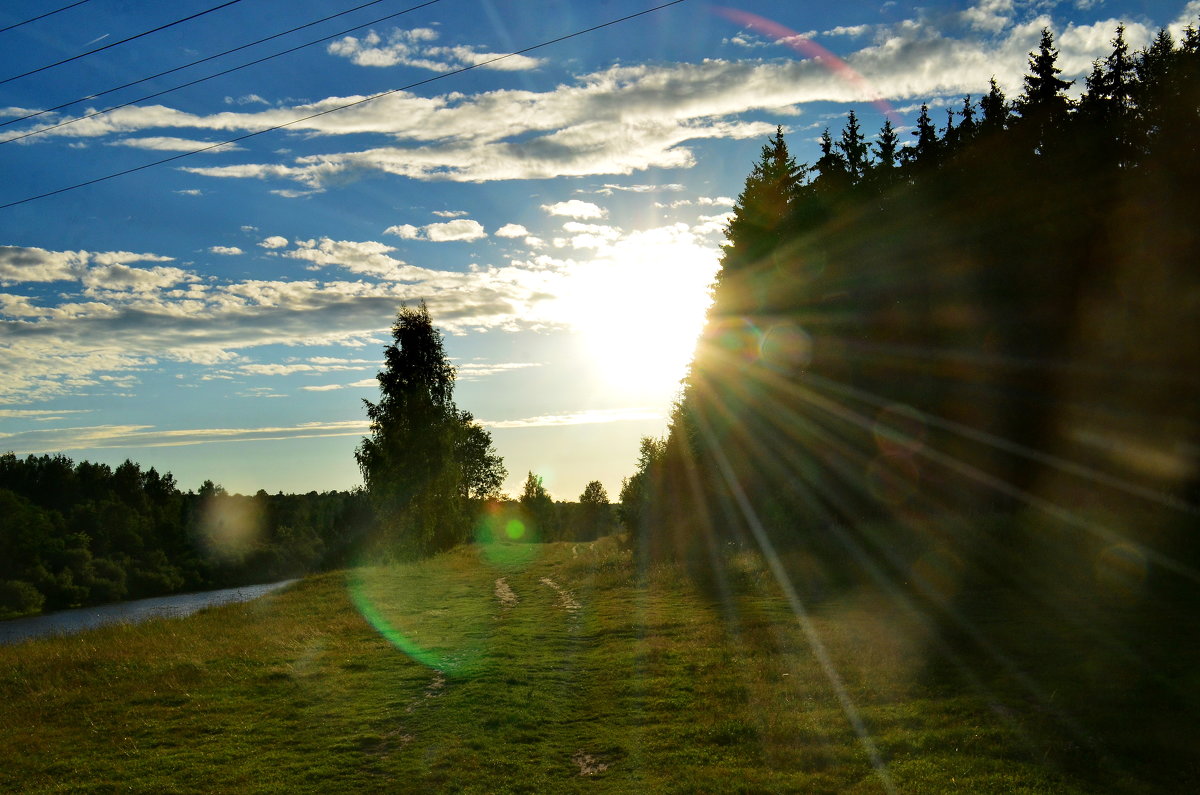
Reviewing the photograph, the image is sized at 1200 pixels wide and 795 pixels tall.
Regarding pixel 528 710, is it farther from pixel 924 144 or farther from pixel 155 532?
pixel 155 532

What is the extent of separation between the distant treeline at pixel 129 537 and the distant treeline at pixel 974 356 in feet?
130

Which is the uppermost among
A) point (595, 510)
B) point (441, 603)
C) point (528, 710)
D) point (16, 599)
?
point (528, 710)

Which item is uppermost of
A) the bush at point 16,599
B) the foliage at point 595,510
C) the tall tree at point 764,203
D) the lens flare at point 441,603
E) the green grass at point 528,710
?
the tall tree at point 764,203

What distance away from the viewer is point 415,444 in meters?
50.4

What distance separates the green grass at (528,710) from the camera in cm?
1029

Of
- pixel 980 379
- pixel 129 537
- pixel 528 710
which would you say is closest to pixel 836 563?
pixel 980 379

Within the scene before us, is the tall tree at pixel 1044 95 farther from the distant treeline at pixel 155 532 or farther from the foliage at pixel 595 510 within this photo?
the foliage at pixel 595 510

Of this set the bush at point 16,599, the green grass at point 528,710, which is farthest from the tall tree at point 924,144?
Result: the bush at point 16,599

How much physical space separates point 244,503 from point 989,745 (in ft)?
437

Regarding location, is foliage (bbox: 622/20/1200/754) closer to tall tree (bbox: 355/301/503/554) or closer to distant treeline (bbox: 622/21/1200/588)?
distant treeline (bbox: 622/21/1200/588)

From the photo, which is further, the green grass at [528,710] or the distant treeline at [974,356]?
the distant treeline at [974,356]

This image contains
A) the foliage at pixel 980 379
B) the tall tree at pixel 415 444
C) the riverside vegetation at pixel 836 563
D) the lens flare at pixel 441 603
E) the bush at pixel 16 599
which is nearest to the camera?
the riverside vegetation at pixel 836 563

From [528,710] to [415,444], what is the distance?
38.5 metres

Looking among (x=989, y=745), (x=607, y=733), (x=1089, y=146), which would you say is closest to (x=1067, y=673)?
Result: (x=989, y=745)
